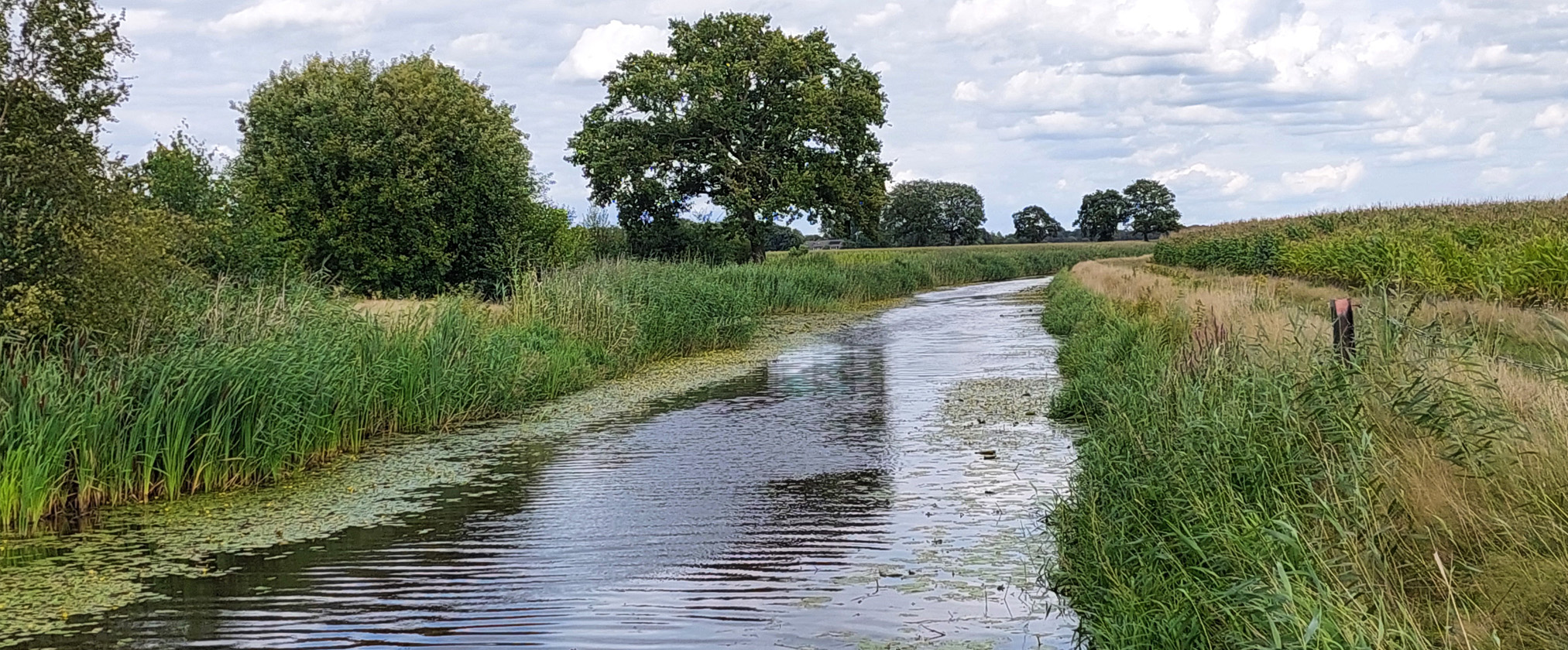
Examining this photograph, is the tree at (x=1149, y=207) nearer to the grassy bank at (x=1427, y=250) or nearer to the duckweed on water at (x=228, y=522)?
the grassy bank at (x=1427, y=250)

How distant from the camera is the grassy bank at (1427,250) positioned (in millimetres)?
16016

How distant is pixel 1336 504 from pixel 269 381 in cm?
809

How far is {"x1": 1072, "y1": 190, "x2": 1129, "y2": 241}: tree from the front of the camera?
112 metres

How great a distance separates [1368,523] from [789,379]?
Answer: 12664 mm

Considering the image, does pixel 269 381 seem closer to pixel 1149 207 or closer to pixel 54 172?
pixel 54 172

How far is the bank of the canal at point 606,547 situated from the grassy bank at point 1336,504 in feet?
2.20

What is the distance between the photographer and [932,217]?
106312mm

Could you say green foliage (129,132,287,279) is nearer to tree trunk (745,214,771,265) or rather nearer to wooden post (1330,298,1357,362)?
wooden post (1330,298,1357,362)

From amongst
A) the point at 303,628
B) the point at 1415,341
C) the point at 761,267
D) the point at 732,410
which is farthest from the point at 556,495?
the point at 761,267

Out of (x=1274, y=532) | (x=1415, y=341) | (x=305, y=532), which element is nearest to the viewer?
(x=1274, y=532)

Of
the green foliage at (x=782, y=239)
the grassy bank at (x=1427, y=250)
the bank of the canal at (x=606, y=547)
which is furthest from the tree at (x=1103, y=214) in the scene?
the bank of the canal at (x=606, y=547)

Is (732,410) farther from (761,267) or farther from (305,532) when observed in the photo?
(761,267)

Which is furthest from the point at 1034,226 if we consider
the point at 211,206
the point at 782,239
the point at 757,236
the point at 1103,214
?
the point at 211,206

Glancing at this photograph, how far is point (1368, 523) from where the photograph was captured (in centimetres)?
540
